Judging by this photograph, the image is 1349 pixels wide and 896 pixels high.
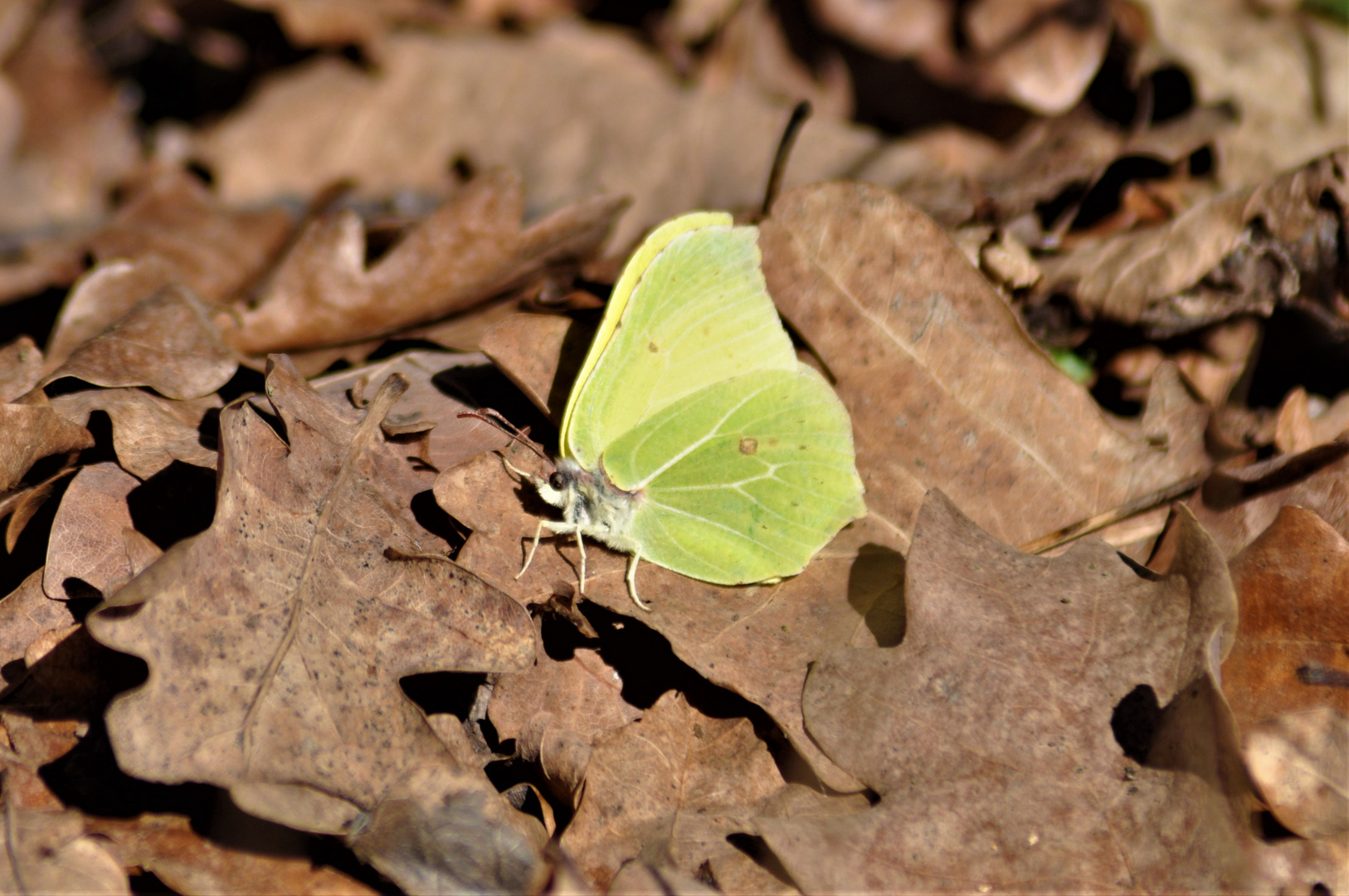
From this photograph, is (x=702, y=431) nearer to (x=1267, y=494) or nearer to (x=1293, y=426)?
(x=1267, y=494)

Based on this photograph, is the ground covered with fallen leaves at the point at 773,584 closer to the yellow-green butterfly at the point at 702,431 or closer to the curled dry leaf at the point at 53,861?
the curled dry leaf at the point at 53,861

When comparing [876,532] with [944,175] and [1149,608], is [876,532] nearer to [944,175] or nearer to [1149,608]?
[1149,608]

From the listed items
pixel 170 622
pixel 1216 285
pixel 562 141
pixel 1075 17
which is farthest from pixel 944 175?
pixel 170 622

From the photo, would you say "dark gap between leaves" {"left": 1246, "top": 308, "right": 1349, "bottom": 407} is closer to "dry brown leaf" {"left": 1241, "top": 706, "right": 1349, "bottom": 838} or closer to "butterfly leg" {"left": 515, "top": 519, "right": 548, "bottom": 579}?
"dry brown leaf" {"left": 1241, "top": 706, "right": 1349, "bottom": 838}

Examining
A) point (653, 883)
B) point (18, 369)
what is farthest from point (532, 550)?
point (18, 369)

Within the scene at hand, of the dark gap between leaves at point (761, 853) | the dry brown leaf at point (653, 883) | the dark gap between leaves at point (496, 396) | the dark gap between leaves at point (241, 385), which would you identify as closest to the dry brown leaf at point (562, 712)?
the dry brown leaf at point (653, 883)
